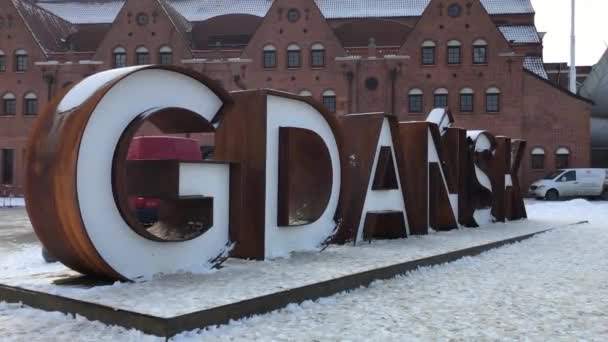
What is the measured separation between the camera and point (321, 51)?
34281 mm

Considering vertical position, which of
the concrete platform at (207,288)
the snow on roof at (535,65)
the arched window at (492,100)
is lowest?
the concrete platform at (207,288)

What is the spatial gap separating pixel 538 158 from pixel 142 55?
74.1ft

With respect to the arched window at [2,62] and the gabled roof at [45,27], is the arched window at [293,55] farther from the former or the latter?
the arched window at [2,62]

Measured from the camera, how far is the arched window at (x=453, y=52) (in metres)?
33.3

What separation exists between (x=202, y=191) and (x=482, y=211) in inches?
345

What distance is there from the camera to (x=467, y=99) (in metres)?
33.0

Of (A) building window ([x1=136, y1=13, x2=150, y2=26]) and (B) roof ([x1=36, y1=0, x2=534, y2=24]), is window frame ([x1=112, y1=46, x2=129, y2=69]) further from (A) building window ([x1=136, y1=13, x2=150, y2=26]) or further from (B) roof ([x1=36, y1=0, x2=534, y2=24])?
(B) roof ([x1=36, y1=0, x2=534, y2=24])

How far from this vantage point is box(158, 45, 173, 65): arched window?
3522 cm

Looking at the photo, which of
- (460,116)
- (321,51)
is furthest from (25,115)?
(460,116)

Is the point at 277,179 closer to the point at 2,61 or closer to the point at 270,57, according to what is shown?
the point at 270,57

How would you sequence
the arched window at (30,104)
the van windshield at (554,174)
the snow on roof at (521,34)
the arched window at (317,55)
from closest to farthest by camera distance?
the van windshield at (554,174), the arched window at (317,55), the arched window at (30,104), the snow on roof at (521,34)

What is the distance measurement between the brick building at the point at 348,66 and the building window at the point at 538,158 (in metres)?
0.05

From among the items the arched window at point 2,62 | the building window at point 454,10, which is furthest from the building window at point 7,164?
the building window at point 454,10

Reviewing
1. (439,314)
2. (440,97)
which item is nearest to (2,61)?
(440,97)
